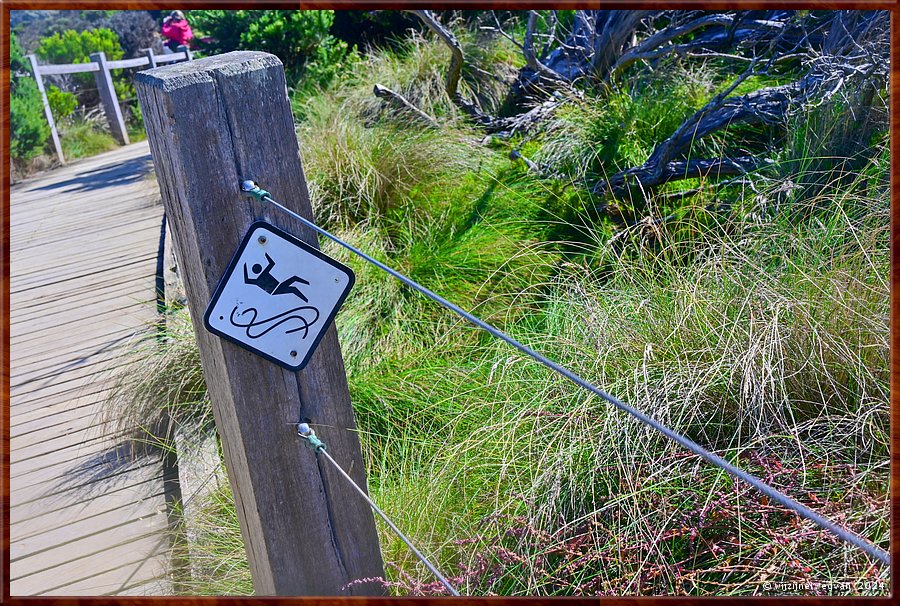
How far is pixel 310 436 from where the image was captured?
1.45m

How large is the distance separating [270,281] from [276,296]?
0.03 metres

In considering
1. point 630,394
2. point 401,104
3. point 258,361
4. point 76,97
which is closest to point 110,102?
point 76,97

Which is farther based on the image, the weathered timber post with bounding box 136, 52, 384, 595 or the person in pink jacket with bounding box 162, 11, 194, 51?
the person in pink jacket with bounding box 162, 11, 194, 51

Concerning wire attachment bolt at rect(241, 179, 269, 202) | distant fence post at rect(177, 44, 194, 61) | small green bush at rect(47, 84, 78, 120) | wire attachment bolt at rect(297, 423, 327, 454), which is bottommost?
wire attachment bolt at rect(297, 423, 327, 454)

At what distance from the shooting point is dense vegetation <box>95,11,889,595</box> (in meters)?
1.86

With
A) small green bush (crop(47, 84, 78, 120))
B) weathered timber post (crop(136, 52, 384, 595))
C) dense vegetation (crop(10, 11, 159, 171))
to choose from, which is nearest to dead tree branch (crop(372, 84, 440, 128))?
dense vegetation (crop(10, 11, 159, 171))

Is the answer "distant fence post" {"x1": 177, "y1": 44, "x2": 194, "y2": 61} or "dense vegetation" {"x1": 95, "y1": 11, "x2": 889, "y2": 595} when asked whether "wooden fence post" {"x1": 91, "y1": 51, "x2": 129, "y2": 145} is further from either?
"dense vegetation" {"x1": 95, "y1": 11, "x2": 889, "y2": 595}

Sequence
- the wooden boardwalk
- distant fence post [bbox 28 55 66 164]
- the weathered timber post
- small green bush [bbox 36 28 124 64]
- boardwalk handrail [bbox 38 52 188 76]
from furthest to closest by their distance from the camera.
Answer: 1. small green bush [bbox 36 28 124 64]
2. boardwalk handrail [bbox 38 52 188 76]
3. distant fence post [bbox 28 55 66 164]
4. the wooden boardwalk
5. the weathered timber post

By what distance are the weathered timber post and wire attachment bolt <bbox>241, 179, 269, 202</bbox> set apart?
1 cm

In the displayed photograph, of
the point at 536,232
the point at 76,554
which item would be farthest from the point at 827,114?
the point at 76,554

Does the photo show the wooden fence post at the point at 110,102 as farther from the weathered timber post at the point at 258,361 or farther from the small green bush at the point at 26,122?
the weathered timber post at the point at 258,361

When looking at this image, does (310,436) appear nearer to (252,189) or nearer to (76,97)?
(252,189)

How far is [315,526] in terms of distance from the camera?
60.5 inches

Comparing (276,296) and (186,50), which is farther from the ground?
(186,50)
